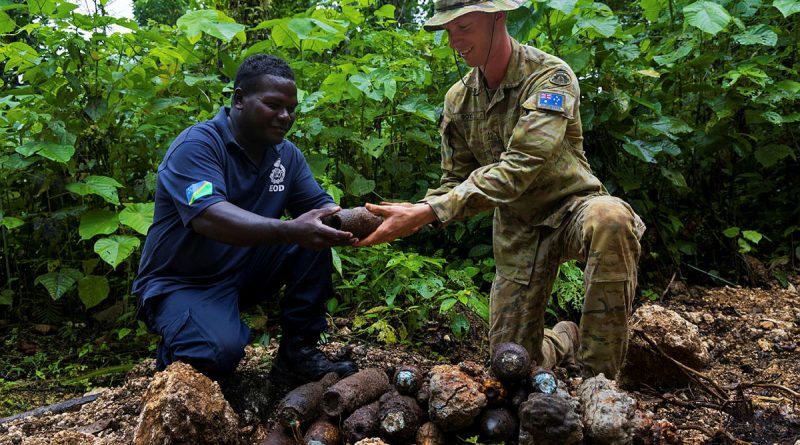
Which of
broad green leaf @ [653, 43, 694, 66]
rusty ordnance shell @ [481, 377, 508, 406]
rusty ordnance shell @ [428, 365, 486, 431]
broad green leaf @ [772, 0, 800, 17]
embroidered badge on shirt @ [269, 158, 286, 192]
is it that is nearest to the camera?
rusty ordnance shell @ [428, 365, 486, 431]

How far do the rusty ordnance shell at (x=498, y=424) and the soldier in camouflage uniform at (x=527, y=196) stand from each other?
705 mm

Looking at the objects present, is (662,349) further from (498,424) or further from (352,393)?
(352,393)

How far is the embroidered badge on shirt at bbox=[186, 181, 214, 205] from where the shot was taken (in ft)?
9.13

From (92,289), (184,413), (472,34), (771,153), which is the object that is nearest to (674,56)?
(771,153)

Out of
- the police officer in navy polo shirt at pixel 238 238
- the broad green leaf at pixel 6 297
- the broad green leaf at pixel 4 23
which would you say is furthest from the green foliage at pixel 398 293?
the broad green leaf at pixel 4 23

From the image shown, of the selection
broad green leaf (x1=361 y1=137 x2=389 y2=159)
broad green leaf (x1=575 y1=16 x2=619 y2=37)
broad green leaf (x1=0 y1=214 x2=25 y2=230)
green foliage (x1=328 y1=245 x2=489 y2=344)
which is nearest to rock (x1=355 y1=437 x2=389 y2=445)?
green foliage (x1=328 y1=245 x2=489 y2=344)

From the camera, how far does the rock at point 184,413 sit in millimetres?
2395

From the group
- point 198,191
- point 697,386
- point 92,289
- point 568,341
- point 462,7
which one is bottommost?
point 568,341

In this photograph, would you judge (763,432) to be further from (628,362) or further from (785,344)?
(785,344)

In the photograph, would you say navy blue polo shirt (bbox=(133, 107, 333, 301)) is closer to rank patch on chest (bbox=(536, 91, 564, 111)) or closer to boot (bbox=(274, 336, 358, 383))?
boot (bbox=(274, 336, 358, 383))

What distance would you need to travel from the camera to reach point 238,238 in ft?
9.14

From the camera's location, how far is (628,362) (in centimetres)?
339

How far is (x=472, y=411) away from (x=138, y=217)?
2042mm

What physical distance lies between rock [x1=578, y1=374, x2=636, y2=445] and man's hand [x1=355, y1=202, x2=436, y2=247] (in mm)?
1029
